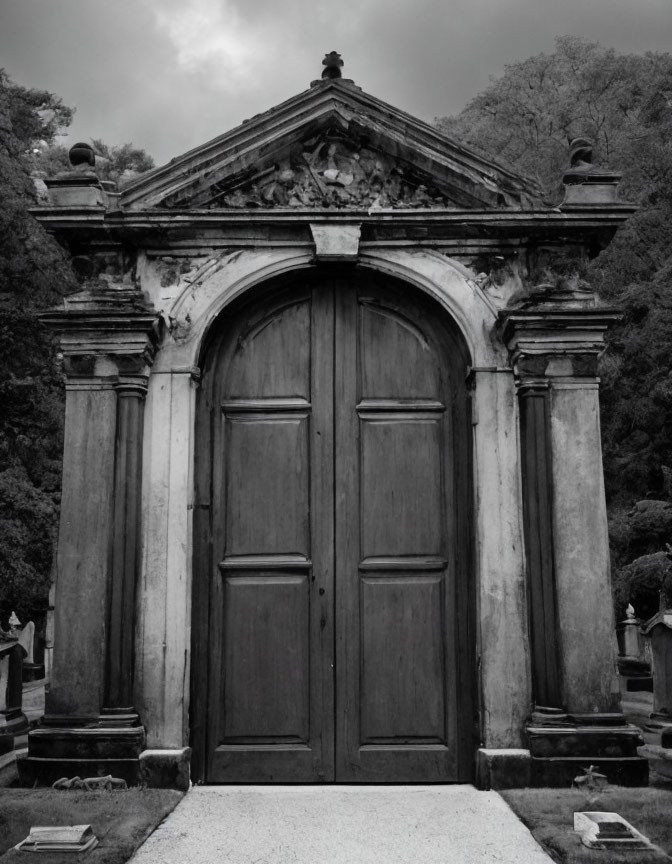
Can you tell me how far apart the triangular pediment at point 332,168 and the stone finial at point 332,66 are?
0.24 m

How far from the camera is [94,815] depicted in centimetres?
463

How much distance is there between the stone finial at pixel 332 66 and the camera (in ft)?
21.3

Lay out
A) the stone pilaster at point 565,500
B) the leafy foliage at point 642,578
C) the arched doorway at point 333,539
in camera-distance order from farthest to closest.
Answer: the leafy foliage at point 642,578 < the arched doorway at point 333,539 < the stone pilaster at point 565,500

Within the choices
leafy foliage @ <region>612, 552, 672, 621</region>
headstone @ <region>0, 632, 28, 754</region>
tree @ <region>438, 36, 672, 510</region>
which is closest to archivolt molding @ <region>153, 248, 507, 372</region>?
headstone @ <region>0, 632, 28, 754</region>

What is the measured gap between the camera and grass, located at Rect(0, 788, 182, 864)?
4.00 meters

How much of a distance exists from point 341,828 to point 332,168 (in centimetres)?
435

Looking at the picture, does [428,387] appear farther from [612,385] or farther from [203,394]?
[612,385]

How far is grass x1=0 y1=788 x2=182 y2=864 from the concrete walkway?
0.09 metres

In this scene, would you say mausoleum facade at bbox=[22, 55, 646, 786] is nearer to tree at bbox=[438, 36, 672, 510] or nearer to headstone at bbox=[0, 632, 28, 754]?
headstone at bbox=[0, 632, 28, 754]

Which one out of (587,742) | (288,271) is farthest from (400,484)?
(587,742)

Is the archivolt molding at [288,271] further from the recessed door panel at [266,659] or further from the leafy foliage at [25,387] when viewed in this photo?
the leafy foliage at [25,387]

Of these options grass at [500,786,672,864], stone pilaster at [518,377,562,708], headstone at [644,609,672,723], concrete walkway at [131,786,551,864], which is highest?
stone pilaster at [518,377,562,708]

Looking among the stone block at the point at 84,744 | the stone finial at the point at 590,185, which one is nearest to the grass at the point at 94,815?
the stone block at the point at 84,744

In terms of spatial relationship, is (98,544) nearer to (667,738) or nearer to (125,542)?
(125,542)
